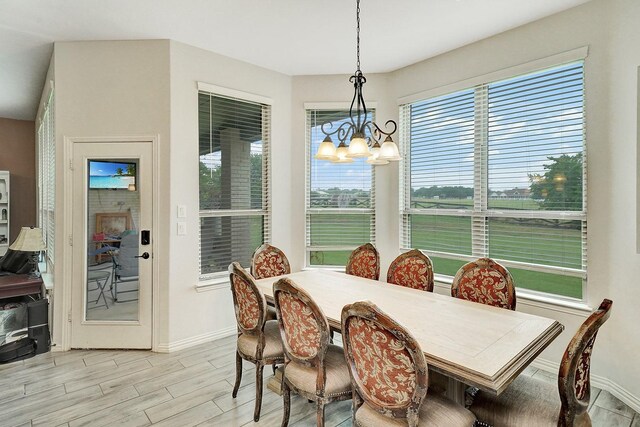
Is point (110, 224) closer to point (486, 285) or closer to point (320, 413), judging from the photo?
point (320, 413)

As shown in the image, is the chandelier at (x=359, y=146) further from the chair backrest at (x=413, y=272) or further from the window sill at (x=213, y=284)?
the window sill at (x=213, y=284)

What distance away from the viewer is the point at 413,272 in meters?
3.01

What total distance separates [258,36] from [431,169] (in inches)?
93.8

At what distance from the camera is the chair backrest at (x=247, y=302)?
2.22 metres

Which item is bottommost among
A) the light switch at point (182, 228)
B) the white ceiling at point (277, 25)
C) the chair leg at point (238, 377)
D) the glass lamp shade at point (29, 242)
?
the chair leg at point (238, 377)

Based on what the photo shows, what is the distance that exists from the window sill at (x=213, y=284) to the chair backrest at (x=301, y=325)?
1912 mm

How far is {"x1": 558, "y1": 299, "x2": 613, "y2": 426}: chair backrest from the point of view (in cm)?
142

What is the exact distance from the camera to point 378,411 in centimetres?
153

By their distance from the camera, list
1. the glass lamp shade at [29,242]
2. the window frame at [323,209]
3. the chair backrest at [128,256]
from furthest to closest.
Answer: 1. the window frame at [323,209]
2. the glass lamp shade at [29,242]
3. the chair backrest at [128,256]

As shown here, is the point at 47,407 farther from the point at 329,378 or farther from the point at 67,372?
the point at 329,378

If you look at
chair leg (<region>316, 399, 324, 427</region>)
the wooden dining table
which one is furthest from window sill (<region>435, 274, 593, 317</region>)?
chair leg (<region>316, 399, 324, 427</region>)

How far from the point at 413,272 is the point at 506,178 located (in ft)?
4.47

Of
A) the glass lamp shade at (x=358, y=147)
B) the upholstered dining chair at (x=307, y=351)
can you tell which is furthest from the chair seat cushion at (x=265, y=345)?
the glass lamp shade at (x=358, y=147)

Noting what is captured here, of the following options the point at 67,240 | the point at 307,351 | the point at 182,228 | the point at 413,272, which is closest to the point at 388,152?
the point at 413,272
